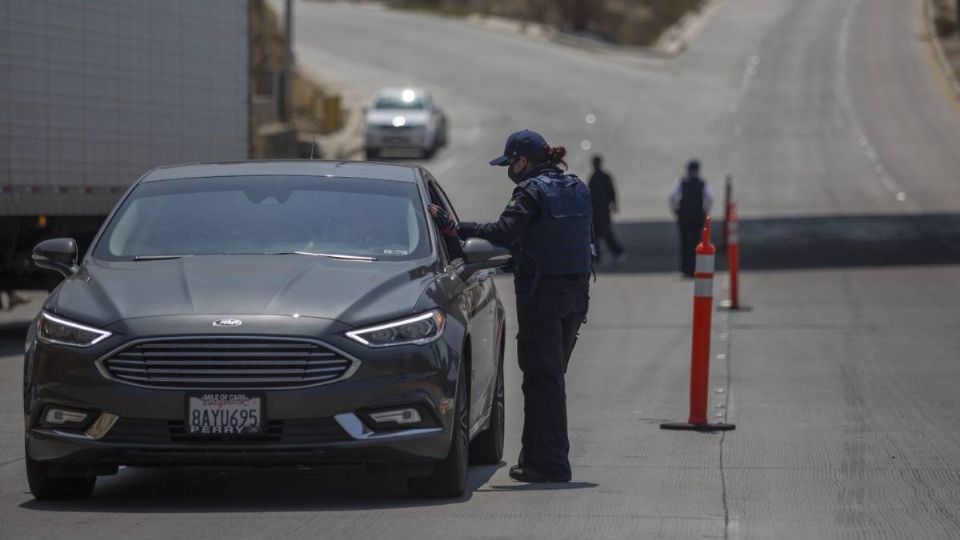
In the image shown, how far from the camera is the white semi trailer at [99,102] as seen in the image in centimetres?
1770

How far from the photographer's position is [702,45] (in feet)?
270

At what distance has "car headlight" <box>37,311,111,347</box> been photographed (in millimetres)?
8008

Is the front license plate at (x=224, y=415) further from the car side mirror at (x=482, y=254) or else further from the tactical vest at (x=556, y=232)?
the tactical vest at (x=556, y=232)

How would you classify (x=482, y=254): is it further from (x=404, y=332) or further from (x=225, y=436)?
(x=225, y=436)

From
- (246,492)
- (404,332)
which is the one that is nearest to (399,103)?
(246,492)

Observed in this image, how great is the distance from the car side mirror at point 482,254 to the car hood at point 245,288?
0.87 ft

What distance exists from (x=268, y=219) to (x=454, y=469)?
174 cm

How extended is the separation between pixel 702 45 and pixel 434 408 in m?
75.5

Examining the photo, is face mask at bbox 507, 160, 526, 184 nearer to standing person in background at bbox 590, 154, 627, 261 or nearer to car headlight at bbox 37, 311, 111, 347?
car headlight at bbox 37, 311, 111, 347

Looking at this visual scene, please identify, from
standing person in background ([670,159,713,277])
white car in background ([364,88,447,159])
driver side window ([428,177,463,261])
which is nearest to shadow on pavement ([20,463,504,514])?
driver side window ([428,177,463,261])

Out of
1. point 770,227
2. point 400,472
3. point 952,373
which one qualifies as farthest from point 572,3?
point 400,472

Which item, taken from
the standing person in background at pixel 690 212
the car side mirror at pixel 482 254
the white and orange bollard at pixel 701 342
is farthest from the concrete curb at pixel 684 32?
the car side mirror at pixel 482 254

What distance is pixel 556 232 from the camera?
938 cm

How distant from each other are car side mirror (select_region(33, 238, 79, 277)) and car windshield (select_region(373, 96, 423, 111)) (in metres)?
40.9
